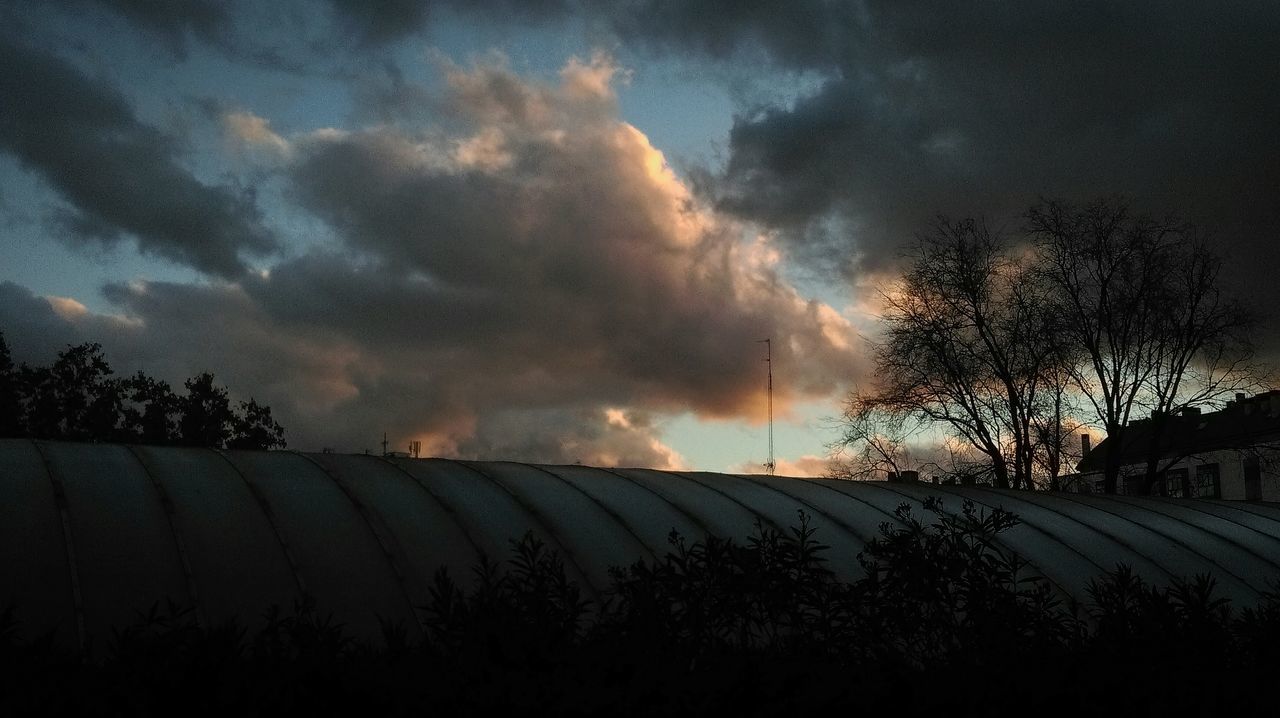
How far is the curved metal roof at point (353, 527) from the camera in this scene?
1255 centimetres

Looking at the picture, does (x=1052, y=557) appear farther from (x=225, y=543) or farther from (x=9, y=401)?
(x=9, y=401)

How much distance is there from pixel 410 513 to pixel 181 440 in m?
40.7

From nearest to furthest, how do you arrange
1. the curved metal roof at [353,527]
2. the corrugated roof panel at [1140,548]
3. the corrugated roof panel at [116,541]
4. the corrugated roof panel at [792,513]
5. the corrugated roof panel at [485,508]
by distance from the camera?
the corrugated roof panel at [116,541] → the curved metal roof at [353,527] → the corrugated roof panel at [485,508] → the corrugated roof panel at [792,513] → the corrugated roof panel at [1140,548]

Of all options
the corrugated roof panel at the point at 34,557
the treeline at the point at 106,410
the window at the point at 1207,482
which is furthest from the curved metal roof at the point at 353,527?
the window at the point at 1207,482

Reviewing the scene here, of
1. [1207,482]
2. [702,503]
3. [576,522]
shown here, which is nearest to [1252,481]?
[1207,482]

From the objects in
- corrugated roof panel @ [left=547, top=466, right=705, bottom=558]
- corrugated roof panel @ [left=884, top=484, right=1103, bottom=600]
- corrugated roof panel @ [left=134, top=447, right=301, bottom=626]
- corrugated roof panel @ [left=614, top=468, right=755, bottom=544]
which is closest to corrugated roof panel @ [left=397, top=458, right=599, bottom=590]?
corrugated roof panel @ [left=547, top=466, right=705, bottom=558]

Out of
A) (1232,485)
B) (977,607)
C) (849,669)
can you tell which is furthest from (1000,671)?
(1232,485)

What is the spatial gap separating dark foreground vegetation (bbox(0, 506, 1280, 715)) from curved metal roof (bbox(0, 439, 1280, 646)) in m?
3.69

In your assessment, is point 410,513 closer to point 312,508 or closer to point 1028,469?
point 312,508

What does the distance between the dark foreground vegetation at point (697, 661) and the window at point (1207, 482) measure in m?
75.9

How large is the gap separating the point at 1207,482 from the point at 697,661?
82.1 metres

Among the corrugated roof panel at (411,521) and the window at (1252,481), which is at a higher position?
the window at (1252,481)

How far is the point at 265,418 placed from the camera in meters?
54.0

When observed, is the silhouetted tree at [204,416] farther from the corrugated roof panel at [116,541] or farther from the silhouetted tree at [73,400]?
the corrugated roof panel at [116,541]
